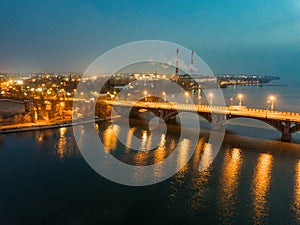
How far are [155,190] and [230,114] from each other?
1757 cm

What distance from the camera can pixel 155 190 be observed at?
1492 centimetres

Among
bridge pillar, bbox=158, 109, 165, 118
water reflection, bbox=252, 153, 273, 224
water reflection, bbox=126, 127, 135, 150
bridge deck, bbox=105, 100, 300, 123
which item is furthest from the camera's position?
bridge pillar, bbox=158, 109, 165, 118

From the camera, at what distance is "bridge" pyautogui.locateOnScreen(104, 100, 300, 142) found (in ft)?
83.9

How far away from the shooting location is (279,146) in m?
A: 23.9

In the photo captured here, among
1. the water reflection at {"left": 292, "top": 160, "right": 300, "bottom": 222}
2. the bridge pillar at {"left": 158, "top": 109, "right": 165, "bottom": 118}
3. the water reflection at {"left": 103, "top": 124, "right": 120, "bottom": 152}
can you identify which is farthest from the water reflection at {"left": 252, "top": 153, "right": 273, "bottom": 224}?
the bridge pillar at {"left": 158, "top": 109, "right": 165, "bottom": 118}

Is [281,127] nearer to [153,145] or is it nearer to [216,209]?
[153,145]

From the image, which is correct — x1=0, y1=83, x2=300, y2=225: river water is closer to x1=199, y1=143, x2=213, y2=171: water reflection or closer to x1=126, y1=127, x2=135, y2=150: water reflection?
x1=199, y1=143, x2=213, y2=171: water reflection

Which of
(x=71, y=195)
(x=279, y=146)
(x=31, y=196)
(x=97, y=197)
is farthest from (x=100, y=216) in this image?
(x=279, y=146)

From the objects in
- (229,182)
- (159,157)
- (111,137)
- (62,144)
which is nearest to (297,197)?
(229,182)

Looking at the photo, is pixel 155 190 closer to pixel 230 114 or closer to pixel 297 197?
A: pixel 297 197

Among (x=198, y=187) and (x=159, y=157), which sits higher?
(x=159, y=157)

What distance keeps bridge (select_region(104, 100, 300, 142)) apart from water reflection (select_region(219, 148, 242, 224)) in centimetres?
683

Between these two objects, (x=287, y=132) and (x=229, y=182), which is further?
(x=287, y=132)

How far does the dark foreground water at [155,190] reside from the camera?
12359 millimetres
